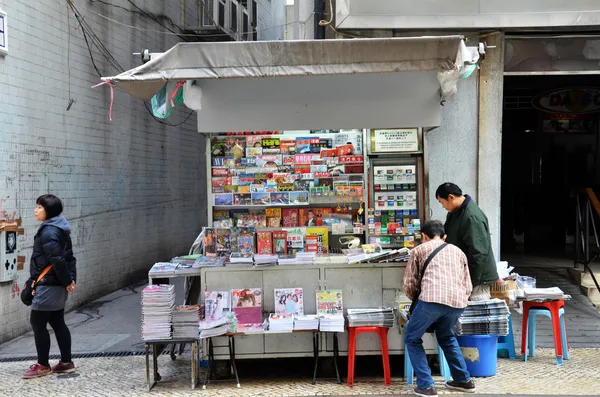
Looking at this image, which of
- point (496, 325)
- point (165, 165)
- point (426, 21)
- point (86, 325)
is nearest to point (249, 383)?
point (496, 325)

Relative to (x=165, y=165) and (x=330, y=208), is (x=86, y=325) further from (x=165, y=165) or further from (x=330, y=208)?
(x=165, y=165)

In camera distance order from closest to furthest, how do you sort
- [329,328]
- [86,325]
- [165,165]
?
[329,328]
[86,325]
[165,165]

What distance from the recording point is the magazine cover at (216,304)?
5691mm

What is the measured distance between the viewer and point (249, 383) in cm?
568

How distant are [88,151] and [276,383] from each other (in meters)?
5.52

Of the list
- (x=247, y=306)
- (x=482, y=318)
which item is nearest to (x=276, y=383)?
(x=247, y=306)

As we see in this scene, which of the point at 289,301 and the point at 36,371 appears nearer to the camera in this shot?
the point at 289,301

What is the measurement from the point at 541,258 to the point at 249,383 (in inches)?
307

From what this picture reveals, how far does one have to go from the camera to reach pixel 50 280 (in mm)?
5918

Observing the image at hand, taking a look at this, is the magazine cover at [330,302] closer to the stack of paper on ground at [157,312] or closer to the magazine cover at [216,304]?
the magazine cover at [216,304]

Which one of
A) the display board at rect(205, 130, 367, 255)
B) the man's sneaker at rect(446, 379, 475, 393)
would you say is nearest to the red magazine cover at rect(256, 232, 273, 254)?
the display board at rect(205, 130, 367, 255)

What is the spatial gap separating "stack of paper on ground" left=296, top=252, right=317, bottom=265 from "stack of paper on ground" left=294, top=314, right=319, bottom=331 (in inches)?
22.1

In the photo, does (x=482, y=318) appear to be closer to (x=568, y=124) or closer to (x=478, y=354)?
(x=478, y=354)

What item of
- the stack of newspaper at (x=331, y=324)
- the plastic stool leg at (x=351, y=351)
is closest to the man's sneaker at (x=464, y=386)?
the plastic stool leg at (x=351, y=351)
